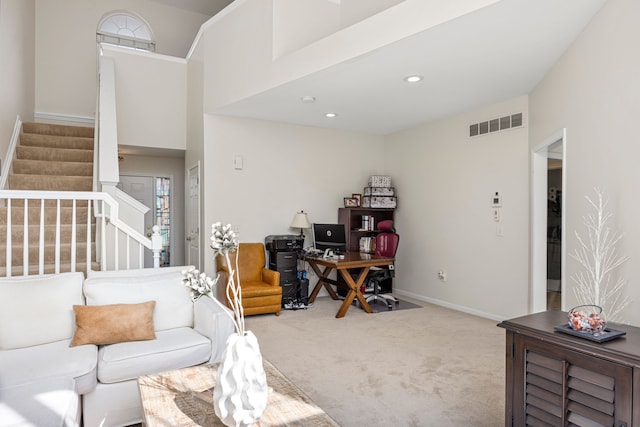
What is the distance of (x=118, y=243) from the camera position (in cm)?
344

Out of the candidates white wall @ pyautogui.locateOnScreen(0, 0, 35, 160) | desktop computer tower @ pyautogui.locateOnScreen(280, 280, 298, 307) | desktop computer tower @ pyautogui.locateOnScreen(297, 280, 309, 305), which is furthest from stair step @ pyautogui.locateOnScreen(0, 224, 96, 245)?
desktop computer tower @ pyautogui.locateOnScreen(297, 280, 309, 305)

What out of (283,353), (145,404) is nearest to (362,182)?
Answer: (283,353)

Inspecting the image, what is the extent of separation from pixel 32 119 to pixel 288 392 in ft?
21.2

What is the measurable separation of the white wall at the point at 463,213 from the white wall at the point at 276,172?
2.68 ft

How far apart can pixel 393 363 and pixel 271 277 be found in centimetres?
205

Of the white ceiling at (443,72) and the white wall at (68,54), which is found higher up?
the white wall at (68,54)

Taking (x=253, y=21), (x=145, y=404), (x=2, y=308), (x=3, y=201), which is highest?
(x=253, y=21)

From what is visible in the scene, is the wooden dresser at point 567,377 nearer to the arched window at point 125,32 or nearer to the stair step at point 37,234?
the stair step at point 37,234

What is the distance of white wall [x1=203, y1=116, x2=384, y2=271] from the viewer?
512cm

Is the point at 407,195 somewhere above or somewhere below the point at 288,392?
above

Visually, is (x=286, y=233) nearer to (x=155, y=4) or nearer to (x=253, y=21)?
(x=253, y=21)

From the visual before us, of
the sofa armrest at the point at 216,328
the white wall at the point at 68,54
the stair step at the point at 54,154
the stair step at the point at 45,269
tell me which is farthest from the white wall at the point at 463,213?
the white wall at the point at 68,54

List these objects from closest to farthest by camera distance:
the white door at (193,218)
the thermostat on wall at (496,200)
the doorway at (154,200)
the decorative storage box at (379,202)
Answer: the thermostat on wall at (496,200) → the white door at (193,218) → the decorative storage box at (379,202) → the doorway at (154,200)

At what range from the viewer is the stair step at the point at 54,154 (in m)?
4.87
